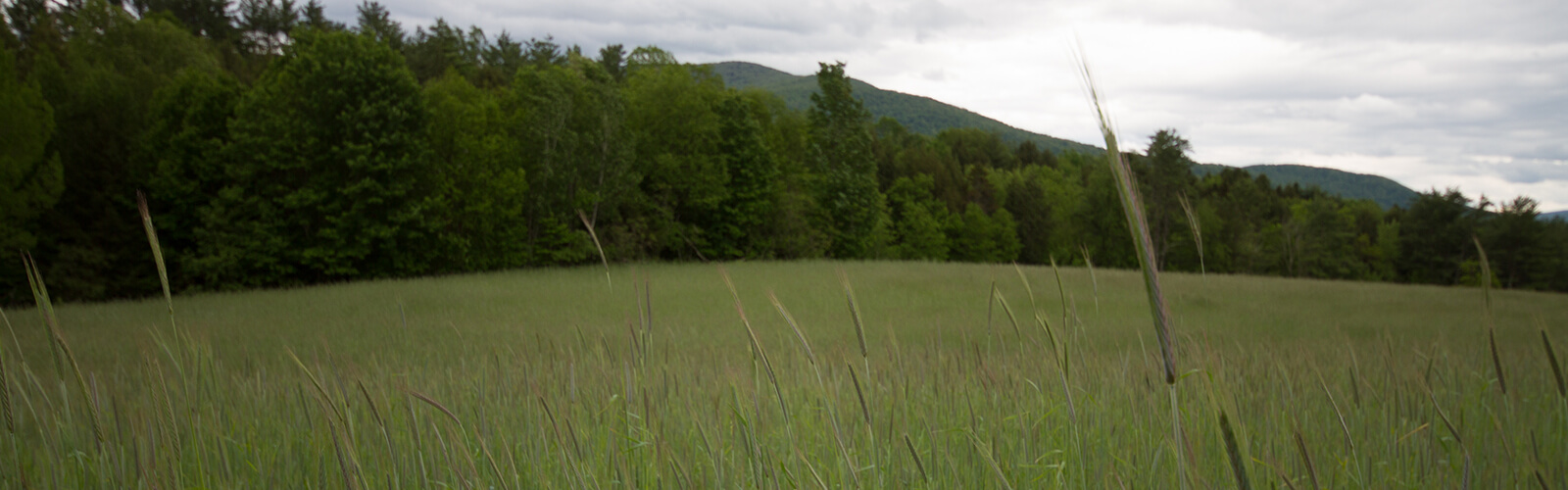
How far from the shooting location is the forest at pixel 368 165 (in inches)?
911

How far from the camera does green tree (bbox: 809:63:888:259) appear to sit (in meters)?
40.1

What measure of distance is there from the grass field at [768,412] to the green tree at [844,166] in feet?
99.8

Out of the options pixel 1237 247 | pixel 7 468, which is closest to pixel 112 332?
pixel 7 468

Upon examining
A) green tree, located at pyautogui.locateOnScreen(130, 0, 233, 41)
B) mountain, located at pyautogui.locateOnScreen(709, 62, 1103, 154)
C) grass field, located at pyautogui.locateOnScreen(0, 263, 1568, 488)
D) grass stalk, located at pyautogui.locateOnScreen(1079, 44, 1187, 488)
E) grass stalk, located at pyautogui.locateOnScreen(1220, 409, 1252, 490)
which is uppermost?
mountain, located at pyautogui.locateOnScreen(709, 62, 1103, 154)

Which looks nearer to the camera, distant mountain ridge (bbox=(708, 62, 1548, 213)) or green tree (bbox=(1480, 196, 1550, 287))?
green tree (bbox=(1480, 196, 1550, 287))

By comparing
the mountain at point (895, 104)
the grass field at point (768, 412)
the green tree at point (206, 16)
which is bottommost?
the grass field at point (768, 412)

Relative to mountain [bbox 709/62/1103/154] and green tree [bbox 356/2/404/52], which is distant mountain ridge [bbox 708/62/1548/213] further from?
green tree [bbox 356/2/404/52]

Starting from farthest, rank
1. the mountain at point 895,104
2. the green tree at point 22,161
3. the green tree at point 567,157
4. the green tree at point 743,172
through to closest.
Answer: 1. the mountain at point 895,104
2. the green tree at point 743,172
3. the green tree at point 567,157
4. the green tree at point 22,161

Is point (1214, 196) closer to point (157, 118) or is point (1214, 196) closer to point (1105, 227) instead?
point (1105, 227)

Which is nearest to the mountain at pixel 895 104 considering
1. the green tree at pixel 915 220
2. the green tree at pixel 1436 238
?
the green tree at pixel 915 220

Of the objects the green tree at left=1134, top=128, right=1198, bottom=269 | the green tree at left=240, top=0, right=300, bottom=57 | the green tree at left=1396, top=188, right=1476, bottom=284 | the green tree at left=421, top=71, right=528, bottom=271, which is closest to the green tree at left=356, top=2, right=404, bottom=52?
the green tree at left=240, top=0, right=300, bottom=57

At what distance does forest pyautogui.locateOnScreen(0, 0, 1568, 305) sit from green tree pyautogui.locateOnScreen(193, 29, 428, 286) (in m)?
0.09

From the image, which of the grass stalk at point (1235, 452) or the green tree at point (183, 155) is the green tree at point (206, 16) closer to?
the green tree at point (183, 155)

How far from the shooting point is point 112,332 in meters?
10.1
